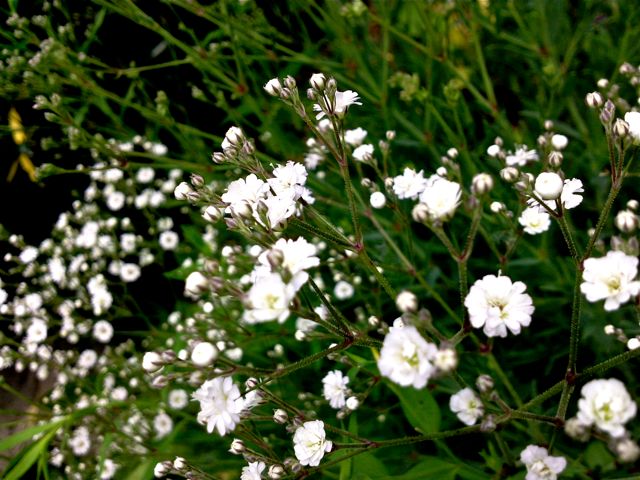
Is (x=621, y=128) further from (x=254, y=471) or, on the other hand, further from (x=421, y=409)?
(x=254, y=471)

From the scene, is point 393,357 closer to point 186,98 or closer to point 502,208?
point 502,208

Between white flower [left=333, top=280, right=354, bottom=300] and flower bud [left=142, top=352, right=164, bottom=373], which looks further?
white flower [left=333, top=280, right=354, bottom=300]

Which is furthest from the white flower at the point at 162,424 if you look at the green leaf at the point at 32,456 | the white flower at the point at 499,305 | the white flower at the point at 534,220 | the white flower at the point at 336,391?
the white flower at the point at 499,305

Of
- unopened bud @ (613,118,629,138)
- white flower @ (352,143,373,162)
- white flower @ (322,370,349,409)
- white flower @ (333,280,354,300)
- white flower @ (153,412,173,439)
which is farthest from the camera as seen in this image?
white flower @ (153,412,173,439)

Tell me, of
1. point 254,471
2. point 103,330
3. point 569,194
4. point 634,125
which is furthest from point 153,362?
point 103,330

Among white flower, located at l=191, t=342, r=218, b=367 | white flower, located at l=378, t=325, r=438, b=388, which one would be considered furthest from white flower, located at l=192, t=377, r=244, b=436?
white flower, located at l=378, t=325, r=438, b=388

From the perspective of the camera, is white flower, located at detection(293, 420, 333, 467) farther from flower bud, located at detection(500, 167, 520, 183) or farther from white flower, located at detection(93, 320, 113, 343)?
white flower, located at detection(93, 320, 113, 343)
